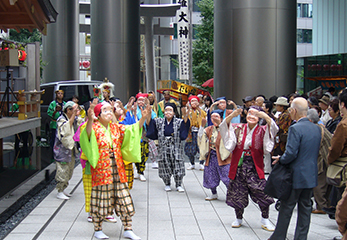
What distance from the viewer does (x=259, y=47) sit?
12227 millimetres

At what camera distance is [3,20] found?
916cm

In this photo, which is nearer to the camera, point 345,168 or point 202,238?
point 345,168

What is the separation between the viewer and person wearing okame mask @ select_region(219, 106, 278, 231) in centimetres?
589

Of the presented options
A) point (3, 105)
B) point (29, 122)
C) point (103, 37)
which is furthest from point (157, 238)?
point (103, 37)

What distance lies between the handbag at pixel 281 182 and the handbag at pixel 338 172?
0.67 m

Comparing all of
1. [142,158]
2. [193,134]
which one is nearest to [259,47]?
[193,134]

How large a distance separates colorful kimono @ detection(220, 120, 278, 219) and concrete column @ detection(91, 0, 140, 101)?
10211 mm

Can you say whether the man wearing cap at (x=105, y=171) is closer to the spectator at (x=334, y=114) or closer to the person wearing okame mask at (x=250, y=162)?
the person wearing okame mask at (x=250, y=162)

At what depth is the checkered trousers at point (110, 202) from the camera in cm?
559

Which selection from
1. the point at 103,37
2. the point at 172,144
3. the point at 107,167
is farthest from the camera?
the point at 103,37

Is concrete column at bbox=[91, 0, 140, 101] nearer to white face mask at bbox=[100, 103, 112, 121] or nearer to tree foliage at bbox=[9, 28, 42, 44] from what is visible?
white face mask at bbox=[100, 103, 112, 121]

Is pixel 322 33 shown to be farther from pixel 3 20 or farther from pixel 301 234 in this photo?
pixel 301 234

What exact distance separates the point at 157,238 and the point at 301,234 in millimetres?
1826

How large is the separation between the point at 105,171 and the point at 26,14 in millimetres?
4800
